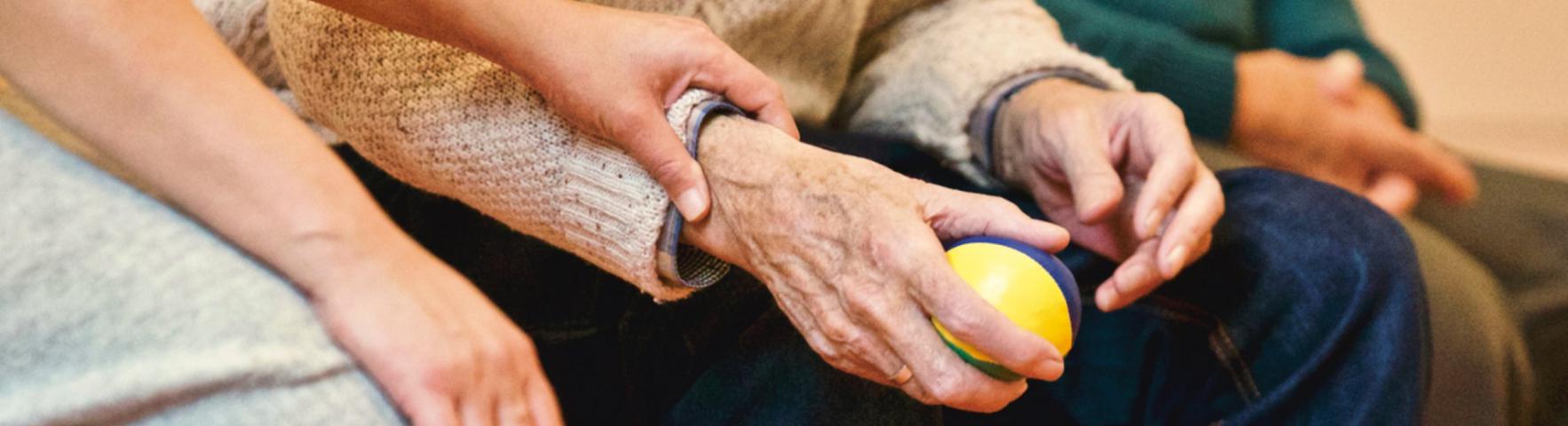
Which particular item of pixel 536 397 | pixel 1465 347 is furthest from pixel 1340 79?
pixel 536 397

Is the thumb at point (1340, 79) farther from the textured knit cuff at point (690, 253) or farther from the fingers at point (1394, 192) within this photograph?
the textured knit cuff at point (690, 253)

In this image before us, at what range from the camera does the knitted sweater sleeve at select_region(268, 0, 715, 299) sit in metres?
0.61

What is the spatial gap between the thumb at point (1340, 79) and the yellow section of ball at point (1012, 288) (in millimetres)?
→ 885

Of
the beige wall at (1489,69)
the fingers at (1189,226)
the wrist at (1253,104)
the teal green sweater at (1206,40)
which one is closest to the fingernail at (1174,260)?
the fingers at (1189,226)

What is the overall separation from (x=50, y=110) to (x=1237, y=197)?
2.27ft

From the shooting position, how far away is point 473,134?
62 cm

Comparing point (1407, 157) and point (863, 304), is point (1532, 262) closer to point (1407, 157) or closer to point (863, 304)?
point (1407, 157)

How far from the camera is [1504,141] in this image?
5.69 ft

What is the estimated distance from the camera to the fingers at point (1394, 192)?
1.19 m

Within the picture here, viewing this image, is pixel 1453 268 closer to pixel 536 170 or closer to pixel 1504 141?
pixel 536 170

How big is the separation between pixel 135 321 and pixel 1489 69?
1915 mm

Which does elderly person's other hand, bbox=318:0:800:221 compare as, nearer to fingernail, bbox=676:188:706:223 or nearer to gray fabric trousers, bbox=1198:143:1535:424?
fingernail, bbox=676:188:706:223

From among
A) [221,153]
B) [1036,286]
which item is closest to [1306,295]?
[1036,286]

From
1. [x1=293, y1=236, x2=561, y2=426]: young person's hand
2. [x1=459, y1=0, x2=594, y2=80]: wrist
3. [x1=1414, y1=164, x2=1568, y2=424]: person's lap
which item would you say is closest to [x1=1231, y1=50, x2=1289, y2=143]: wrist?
[x1=1414, y1=164, x2=1568, y2=424]: person's lap
